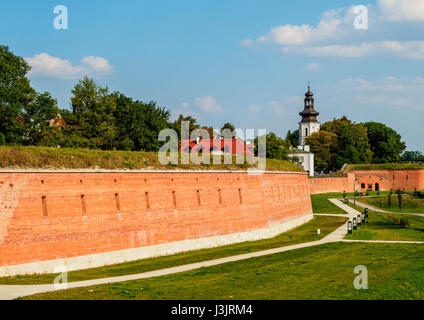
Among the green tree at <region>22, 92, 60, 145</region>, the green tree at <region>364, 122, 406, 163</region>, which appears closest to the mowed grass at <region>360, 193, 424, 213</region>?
the green tree at <region>22, 92, 60, 145</region>

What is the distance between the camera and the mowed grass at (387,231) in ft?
111

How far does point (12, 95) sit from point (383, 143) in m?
91.2

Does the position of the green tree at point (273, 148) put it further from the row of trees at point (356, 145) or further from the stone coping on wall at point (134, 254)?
the stone coping on wall at point (134, 254)

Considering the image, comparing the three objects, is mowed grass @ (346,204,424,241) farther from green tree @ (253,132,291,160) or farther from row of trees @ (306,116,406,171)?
row of trees @ (306,116,406,171)

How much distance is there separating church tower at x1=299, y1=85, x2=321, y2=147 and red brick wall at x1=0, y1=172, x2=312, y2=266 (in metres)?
95.9

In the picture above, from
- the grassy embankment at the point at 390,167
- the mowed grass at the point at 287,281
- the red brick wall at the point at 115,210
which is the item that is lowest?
the mowed grass at the point at 287,281

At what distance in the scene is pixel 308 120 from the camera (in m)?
133

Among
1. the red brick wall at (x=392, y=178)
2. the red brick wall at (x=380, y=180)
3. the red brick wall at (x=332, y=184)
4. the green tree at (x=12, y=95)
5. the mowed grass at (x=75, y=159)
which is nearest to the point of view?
the mowed grass at (x=75, y=159)

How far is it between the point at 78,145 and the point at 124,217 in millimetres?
17274

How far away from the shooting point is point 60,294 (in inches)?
680

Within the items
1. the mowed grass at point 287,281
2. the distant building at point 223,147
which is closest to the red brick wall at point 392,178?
the distant building at point 223,147

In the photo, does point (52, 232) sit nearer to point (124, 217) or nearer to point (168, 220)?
point (124, 217)

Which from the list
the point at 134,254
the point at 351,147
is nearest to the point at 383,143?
the point at 351,147

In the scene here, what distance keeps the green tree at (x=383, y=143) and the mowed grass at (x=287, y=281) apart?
92.2 meters
